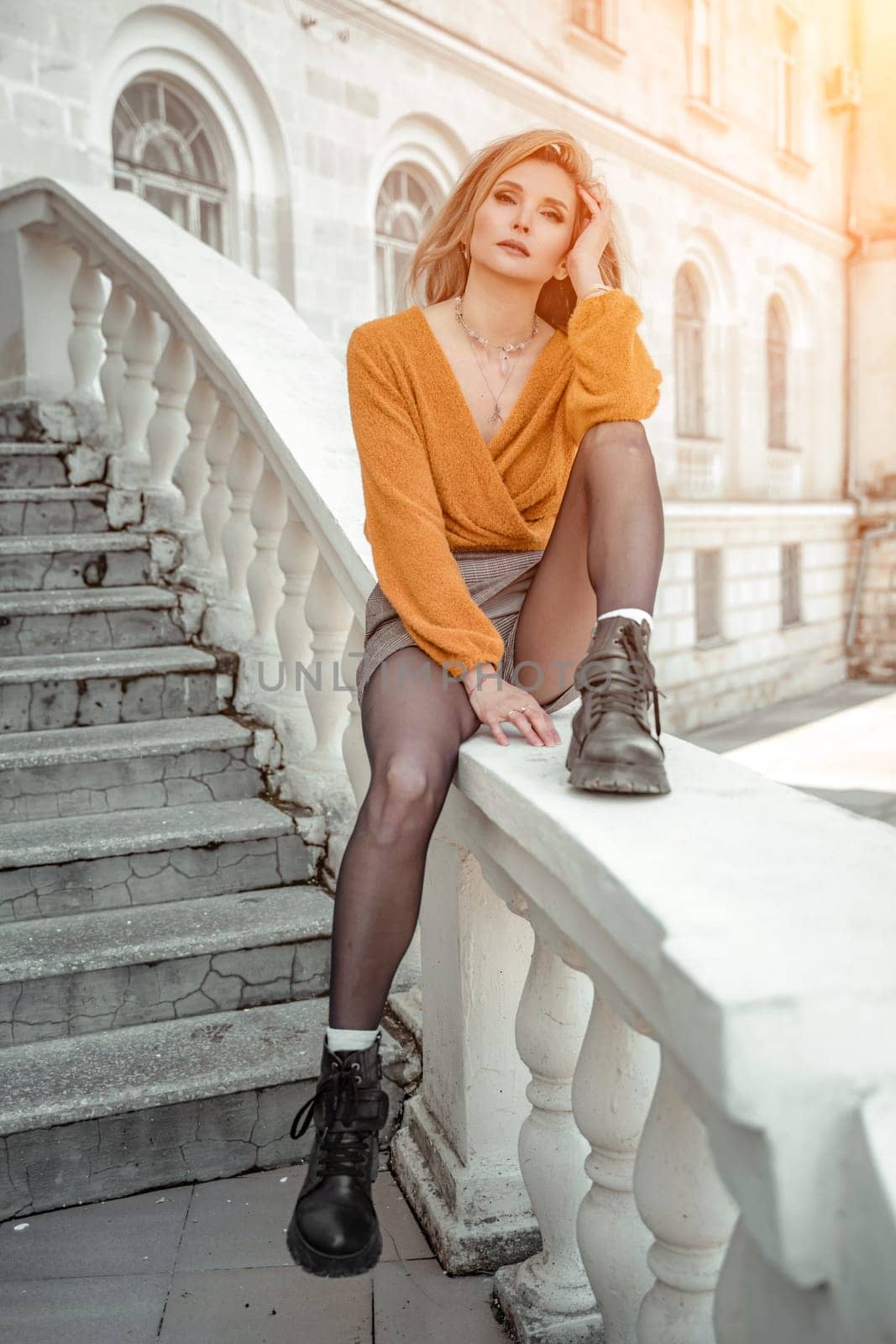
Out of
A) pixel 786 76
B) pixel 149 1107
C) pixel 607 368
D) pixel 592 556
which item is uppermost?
pixel 786 76

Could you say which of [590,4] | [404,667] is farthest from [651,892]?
[590,4]

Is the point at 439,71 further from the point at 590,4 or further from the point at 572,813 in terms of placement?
the point at 572,813

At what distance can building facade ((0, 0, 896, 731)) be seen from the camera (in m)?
7.29

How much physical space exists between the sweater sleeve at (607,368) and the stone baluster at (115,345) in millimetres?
2274

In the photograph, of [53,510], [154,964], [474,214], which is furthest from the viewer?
[53,510]

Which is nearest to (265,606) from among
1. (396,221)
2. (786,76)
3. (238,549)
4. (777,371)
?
(238,549)

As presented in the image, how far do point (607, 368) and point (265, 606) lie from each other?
1471mm

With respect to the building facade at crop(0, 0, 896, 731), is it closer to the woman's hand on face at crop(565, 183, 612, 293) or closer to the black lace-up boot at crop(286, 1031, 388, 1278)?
the woman's hand on face at crop(565, 183, 612, 293)

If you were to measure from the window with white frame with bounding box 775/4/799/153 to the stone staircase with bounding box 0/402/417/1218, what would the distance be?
13337 millimetres

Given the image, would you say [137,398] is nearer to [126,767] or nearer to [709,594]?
[126,767]

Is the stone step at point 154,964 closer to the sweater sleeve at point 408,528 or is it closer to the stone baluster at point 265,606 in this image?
the stone baluster at point 265,606

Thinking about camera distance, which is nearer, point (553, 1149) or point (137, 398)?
point (553, 1149)

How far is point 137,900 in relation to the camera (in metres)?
2.44

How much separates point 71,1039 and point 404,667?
108 centimetres
